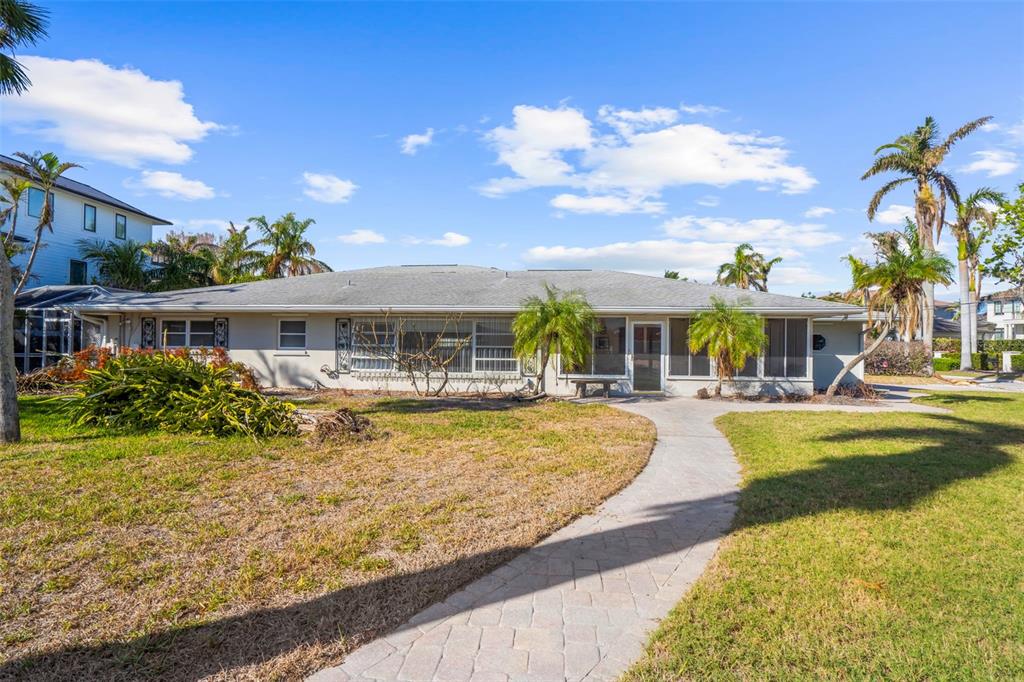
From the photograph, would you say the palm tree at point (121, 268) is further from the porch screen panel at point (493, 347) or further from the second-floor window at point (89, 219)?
the porch screen panel at point (493, 347)

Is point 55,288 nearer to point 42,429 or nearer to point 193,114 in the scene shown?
point 193,114

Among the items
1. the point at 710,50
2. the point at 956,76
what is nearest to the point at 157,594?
the point at 710,50

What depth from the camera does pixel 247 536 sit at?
15.6 ft

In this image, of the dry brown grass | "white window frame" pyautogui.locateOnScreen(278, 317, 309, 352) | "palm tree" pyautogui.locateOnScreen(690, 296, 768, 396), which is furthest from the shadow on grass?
"white window frame" pyautogui.locateOnScreen(278, 317, 309, 352)

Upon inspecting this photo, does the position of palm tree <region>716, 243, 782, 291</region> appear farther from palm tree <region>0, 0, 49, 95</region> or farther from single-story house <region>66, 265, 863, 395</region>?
palm tree <region>0, 0, 49, 95</region>

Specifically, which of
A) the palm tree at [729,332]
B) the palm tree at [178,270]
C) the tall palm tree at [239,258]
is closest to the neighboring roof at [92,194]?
the palm tree at [178,270]

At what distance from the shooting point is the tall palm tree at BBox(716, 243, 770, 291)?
42906 millimetres

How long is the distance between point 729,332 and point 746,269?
3131 cm

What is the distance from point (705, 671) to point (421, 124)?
15.8 metres

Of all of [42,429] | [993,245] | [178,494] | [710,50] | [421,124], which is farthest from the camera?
[421,124]

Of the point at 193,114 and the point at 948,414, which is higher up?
the point at 193,114

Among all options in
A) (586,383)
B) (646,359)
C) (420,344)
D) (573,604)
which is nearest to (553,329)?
(586,383)

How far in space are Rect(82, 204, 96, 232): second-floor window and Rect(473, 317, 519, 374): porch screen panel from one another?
81.7 feet

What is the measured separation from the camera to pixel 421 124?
16000mm
